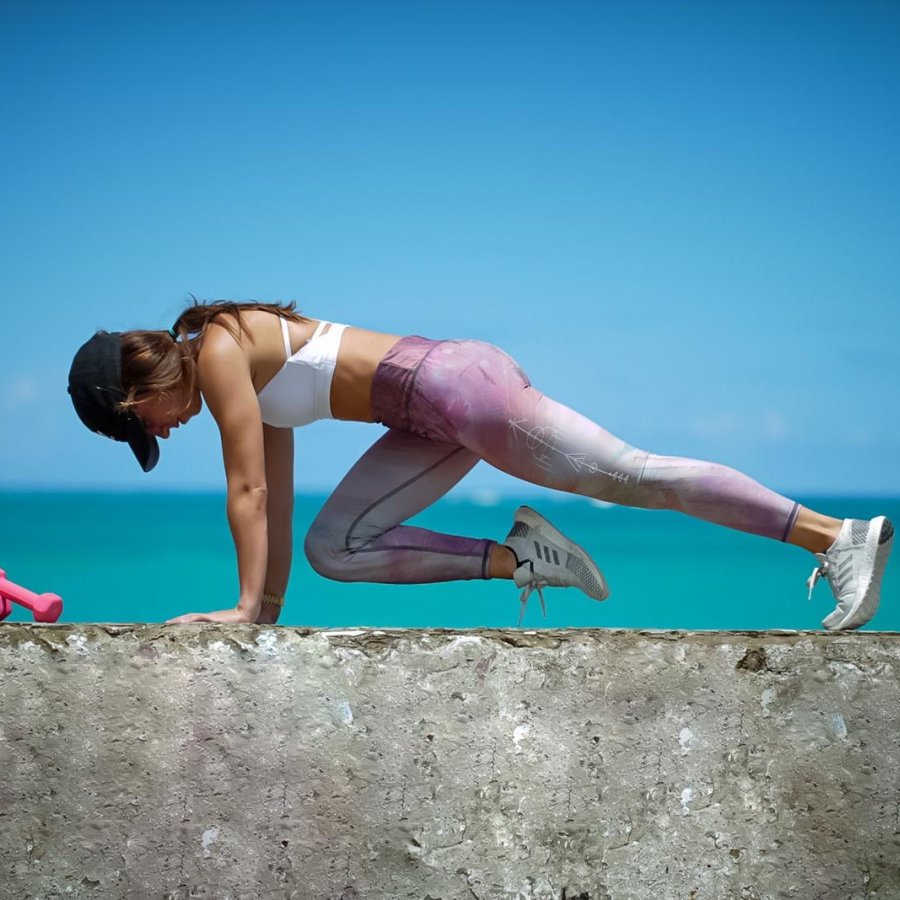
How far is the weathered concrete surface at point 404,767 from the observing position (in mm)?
2398

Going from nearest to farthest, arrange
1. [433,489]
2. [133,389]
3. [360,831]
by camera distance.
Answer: [360,831] < [133,389] < [433,489]

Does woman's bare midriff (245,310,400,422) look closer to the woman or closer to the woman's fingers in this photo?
the woman

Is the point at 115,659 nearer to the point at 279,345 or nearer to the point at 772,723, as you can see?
the point at 279,345

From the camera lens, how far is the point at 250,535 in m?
2.72

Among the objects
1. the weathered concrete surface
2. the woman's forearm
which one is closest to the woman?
the woman's forearm

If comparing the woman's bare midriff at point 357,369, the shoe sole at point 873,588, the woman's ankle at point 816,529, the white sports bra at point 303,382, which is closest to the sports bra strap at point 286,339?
the white sports bra at point 303,382

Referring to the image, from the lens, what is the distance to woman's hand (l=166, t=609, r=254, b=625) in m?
2.50

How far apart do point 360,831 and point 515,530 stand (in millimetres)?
908

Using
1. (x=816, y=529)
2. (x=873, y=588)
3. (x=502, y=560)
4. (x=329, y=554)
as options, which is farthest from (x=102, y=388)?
(x=873, y=588)

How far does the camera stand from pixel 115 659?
2.42 meters

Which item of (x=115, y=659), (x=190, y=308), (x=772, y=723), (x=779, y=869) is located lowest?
(x=779, y=869)

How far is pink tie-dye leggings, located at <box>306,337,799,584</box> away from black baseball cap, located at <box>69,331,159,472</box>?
544 mm

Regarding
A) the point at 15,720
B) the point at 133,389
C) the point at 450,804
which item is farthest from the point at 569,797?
the point at 133,389

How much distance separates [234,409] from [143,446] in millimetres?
353
